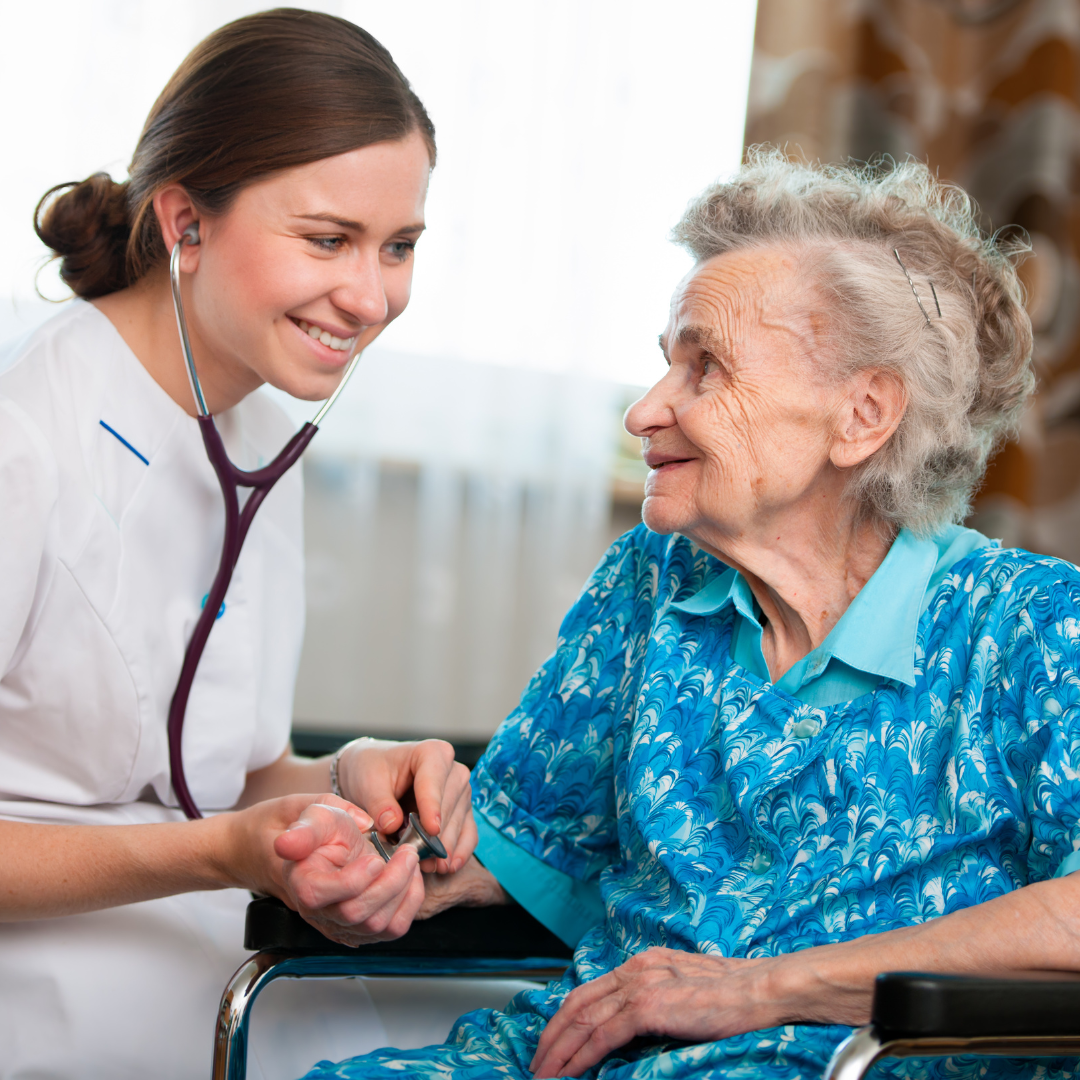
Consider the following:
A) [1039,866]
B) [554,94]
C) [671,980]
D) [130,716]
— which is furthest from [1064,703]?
[554,94]

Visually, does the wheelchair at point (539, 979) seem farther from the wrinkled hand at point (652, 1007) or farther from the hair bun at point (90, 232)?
the hair bun at point (90, 232)

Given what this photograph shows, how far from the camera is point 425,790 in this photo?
1.10m

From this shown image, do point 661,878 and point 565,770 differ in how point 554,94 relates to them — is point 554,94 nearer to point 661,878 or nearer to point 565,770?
point 565,770

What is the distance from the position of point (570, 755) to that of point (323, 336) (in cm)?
52

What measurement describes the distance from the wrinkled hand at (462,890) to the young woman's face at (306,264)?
1.72 feet

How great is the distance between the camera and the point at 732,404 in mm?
1115

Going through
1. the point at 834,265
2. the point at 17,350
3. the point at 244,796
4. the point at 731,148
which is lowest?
the point at 244,796

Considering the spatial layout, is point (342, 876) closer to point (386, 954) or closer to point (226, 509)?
point (386, 954)

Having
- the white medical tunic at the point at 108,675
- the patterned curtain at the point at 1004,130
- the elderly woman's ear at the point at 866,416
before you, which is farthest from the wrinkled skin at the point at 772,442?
the patterned curtain at the point at 1004,130

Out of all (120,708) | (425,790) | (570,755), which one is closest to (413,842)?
(425,790)

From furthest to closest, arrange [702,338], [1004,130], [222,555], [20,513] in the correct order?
[1004,130] → [222,555] → [702,338] → [20,513]

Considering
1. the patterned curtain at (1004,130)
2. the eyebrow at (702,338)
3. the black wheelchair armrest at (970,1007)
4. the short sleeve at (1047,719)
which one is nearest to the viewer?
the black wheelchair armrest at (970,1007)

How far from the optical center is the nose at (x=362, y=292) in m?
1.18

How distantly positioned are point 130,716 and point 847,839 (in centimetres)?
71
